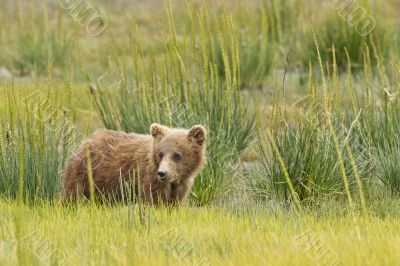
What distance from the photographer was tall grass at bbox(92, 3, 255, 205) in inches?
315

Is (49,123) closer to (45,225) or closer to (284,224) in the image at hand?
(45,225)

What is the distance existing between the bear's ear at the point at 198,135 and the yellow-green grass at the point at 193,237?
25.8 inches

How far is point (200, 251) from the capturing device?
5.36 m

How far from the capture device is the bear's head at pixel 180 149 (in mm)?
7016

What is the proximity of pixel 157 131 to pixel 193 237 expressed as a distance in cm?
164

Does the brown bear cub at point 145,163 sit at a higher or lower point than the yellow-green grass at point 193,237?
higher

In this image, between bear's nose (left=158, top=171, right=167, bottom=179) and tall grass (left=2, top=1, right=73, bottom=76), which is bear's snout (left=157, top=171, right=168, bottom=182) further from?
tall grass (left=2, top=1, right=73, bottom=76)

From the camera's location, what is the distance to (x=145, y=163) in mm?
7133

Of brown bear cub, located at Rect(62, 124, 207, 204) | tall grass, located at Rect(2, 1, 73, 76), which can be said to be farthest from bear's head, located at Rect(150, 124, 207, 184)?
tall grass, located at Rect(2, 1, 73, 76)

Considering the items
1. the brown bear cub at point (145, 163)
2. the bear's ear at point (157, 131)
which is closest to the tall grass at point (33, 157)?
the brown bear cub at point (145, 163)

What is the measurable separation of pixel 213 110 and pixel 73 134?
4.73 feet

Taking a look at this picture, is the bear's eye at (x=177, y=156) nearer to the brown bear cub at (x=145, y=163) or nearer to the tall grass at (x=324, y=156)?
the brown bear cub at (x=145, y=163)

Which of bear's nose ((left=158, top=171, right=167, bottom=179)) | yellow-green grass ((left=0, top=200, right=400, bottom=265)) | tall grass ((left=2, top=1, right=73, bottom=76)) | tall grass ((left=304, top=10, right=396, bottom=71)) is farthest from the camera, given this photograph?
tall grass ((left=2, top=1, right=73, bottom=76))

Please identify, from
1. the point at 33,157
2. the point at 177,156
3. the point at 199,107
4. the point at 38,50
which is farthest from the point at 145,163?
the point at 38,50
